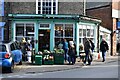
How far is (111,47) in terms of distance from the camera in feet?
119

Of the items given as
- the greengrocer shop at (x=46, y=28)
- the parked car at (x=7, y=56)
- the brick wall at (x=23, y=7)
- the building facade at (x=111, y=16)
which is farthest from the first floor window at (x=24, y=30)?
the building facade at (x=111, y=16)

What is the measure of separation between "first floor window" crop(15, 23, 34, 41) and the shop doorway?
0.70 metres

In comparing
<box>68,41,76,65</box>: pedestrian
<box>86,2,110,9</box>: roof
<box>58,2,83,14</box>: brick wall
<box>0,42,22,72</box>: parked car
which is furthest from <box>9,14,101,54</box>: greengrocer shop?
<box>86,2,110,9</box>: roof

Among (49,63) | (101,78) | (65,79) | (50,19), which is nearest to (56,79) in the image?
(65,79)

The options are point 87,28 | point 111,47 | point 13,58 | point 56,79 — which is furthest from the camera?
point 111,47

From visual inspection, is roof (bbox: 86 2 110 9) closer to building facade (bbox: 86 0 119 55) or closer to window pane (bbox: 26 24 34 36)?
building facade (bbox: 86 0 119 55)

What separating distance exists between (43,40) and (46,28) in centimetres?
103

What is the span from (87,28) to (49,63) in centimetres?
707

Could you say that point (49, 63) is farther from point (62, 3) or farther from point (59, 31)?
point (62, 3)

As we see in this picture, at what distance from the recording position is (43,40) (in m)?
27.2

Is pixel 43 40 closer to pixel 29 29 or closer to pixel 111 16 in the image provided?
pixel 29 29

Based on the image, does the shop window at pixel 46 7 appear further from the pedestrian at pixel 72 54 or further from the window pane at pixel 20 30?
the pedestrian at pixel 72 54

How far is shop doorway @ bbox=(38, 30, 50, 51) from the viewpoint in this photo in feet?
88.8

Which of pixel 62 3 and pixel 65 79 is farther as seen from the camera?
pixel 62 3
